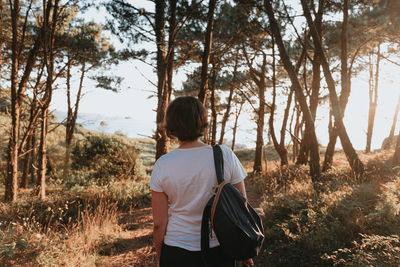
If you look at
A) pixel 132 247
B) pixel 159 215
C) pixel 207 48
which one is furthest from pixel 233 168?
pixel 207 48

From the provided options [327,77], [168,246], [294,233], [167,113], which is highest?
[327,77]

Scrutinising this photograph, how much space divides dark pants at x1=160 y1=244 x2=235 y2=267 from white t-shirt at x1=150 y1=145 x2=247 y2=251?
0.03 meters

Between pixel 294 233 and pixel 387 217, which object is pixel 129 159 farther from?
pixel 387 217

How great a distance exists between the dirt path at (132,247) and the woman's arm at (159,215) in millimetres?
2330

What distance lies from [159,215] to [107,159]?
1008cm

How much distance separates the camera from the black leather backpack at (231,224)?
4.22 ft

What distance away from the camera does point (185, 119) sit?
1.53 meters

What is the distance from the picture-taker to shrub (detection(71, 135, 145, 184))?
417 inches

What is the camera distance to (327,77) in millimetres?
7383

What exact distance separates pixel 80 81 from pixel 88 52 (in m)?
3.38

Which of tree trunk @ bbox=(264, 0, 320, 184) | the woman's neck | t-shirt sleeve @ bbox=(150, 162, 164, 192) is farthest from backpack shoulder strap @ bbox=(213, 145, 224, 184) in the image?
tree trunk @ bbox=(264, 0, 320, 184)

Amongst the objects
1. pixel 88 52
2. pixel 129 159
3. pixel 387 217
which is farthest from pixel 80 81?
pixel 387 217

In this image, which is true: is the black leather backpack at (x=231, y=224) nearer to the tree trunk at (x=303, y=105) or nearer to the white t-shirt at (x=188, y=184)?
the white t-shirt at (x=188, y=184)

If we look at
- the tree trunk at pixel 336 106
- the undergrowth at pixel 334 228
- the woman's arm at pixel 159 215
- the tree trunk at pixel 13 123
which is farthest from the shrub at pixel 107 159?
the woman's arm at pixel 159 215
